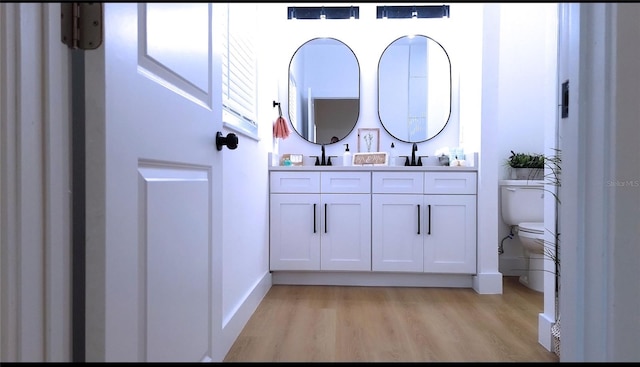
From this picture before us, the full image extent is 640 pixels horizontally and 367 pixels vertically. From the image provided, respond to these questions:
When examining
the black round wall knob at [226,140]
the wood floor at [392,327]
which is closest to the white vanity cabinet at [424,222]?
the wood floor at [392,327]

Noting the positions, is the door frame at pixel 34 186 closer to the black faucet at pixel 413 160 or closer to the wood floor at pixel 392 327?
the wood floor at pixel 392 327

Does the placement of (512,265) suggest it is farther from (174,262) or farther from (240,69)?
(174,262)

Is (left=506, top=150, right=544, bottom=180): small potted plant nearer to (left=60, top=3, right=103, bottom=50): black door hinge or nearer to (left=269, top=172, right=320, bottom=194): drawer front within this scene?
(left=269, top=172, right=320, bottom=194): drawer front

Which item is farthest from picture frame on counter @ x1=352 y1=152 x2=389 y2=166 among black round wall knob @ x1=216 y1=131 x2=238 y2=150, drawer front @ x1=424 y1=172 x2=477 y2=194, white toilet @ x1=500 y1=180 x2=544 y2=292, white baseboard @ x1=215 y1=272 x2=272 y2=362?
black round wall knob @ x1=216 y1=131 x2=238 y2=150

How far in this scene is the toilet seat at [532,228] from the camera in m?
2.22

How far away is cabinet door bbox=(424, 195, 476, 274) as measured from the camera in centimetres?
242

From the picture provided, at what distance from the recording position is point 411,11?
285 centimetres

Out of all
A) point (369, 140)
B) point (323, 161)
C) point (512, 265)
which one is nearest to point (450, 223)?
point (512, 265)

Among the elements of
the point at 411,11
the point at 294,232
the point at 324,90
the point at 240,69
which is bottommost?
the point at 294,232

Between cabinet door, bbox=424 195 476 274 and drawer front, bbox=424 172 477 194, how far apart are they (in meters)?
0.04

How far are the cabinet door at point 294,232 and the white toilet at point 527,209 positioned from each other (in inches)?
58.3

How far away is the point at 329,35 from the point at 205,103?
2.16 m

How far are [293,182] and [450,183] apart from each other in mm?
1160

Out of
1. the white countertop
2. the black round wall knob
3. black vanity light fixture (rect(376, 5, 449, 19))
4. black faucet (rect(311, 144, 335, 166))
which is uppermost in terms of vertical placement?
black vanity light fixture (rect(376, 5, 449, 19))
